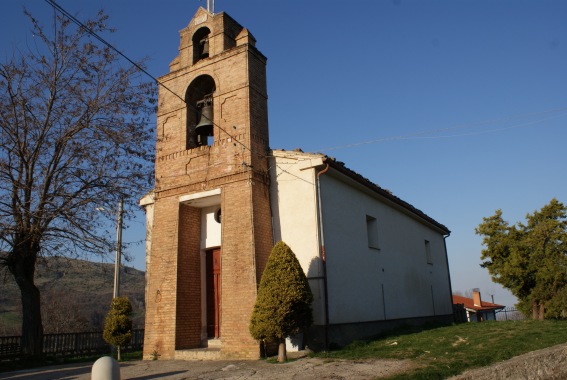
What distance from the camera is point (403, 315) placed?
1593 centimetres

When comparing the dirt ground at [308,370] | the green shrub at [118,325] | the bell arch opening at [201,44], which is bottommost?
the dirt ground at [308,370]

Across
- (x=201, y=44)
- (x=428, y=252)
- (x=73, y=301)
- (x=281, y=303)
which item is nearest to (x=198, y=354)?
(x=281, y=303)

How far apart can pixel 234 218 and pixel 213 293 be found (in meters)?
2.79

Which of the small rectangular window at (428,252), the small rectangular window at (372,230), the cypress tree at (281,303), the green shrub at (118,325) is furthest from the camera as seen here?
the small rectangular window at (428,252)

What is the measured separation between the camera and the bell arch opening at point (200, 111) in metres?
13.6

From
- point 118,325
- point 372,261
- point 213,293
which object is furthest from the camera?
point 372,261

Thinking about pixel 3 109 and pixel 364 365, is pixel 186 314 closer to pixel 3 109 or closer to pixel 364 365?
pixel 364 365

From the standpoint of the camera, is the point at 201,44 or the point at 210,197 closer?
the point at 210,197

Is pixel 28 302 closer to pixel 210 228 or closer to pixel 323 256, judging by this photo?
pixel 210 228

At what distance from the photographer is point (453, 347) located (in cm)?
1007

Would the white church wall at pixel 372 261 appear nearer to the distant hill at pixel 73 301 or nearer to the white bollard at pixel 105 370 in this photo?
the white bollard at pixel 105 370

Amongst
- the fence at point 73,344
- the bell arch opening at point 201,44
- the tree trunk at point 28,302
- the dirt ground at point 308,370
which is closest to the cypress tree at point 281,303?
the dirt ground at point 308,370

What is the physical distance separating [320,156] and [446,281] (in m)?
13.3

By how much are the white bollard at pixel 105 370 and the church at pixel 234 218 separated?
3.60 meters
